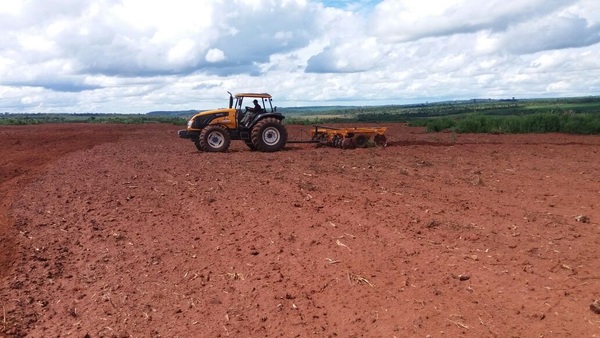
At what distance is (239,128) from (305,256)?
12.5m

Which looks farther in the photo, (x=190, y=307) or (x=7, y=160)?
(x=7, y=160)

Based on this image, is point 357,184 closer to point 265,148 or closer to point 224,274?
A: point 224,274

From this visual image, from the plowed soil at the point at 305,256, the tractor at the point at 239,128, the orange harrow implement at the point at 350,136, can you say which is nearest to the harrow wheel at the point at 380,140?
the orange harrow implement at the point at 350,136

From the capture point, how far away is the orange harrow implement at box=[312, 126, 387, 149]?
19.2 m

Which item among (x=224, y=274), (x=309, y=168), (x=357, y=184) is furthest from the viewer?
(x=309, y=168)

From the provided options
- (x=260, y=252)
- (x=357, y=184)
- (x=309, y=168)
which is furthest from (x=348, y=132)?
(x=260, y=252)

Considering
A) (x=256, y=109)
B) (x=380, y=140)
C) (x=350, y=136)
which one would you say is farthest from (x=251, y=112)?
(x=380, y=140)

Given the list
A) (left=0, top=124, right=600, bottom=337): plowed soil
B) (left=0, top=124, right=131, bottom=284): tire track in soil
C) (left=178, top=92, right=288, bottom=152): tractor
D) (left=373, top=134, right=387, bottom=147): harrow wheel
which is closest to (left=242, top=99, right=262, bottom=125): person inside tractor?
(left=178, top=92, right=288, bottom=152): tractor

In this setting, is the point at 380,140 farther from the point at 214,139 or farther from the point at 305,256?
the point at 305,256

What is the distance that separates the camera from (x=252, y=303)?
589 cm

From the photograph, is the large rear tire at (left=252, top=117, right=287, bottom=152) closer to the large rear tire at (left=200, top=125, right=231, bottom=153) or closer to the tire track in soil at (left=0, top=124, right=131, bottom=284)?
the large rear tire at (left=200, top=125, right=231, bottom=153)

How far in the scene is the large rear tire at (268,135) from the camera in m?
18.5

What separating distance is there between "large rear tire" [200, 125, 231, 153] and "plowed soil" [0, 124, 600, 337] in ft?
19.8

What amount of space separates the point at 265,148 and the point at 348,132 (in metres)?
2.80
